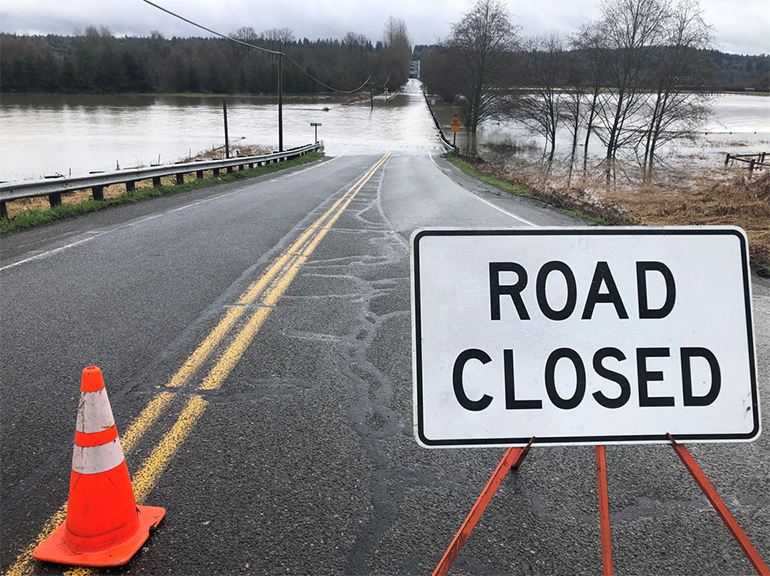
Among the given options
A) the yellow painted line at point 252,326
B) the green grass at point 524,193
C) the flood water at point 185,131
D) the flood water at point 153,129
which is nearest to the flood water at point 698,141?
the flood water at point 185,131

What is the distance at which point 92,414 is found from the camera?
2.08 meters

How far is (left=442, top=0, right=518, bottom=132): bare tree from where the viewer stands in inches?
2148

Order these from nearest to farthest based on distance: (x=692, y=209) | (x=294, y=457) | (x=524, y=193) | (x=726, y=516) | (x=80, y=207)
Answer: (x=726, y=516) < (x=294, y=457) < (x=80, y=207) < (x=692, y=209) < (x=524, y=193)

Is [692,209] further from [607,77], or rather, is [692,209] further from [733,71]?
[733,71]

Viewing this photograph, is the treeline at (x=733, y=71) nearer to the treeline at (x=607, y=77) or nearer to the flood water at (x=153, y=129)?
the treeline at (x=607, y=77)

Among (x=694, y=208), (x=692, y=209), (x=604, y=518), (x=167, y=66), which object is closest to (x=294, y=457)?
(x=604, y=518)

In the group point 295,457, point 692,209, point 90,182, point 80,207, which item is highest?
point 90,182

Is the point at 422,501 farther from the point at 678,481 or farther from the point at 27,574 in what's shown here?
the point at 27,574

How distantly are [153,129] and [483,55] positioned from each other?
36774 millimetres

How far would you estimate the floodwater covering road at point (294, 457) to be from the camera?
6.73 feet

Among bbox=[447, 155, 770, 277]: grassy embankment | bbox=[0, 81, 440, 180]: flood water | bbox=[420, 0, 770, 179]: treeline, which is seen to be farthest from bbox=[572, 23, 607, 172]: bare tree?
bbox=[447, 155, 770, 277]: grassy embankment

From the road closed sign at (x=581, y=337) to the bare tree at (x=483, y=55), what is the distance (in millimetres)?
58026

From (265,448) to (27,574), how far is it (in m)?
1.07

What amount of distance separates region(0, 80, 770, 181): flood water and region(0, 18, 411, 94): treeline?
139 inches
